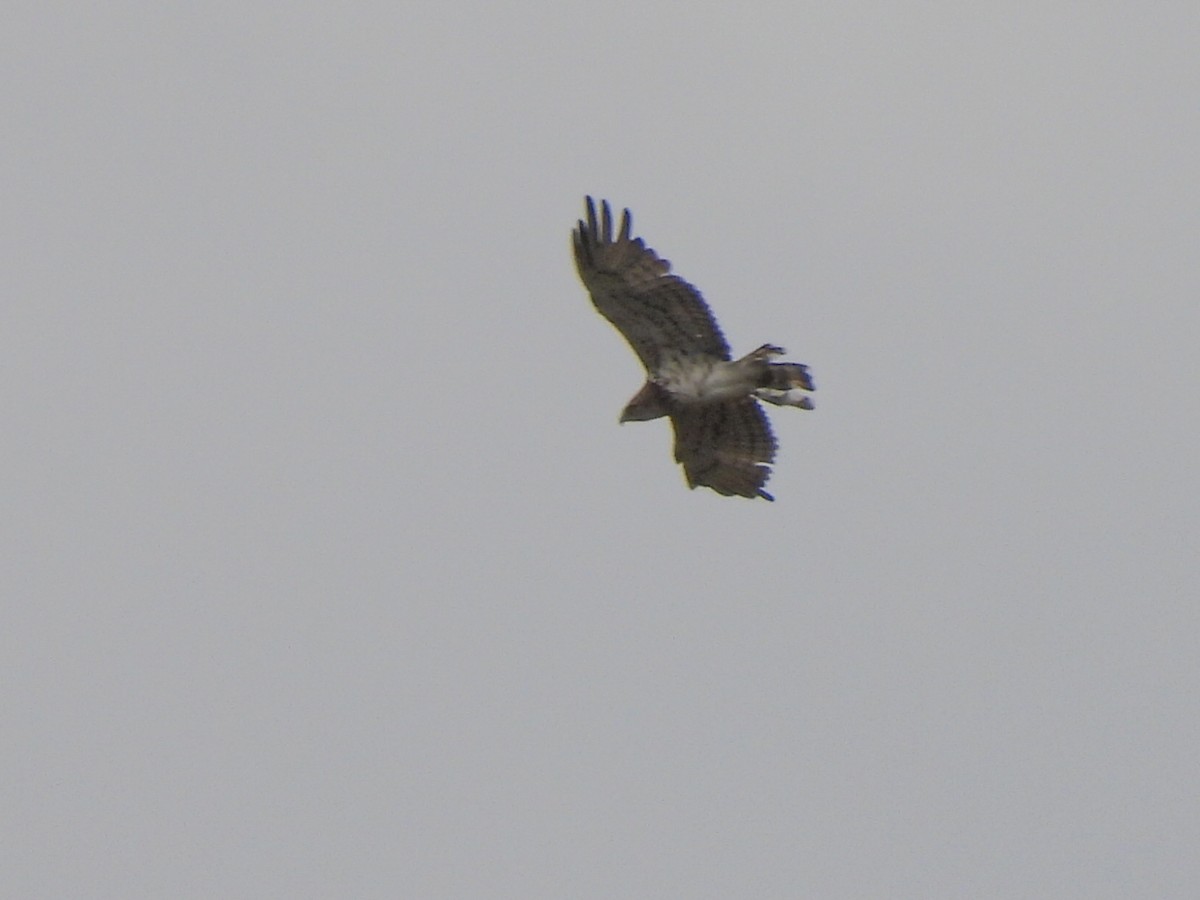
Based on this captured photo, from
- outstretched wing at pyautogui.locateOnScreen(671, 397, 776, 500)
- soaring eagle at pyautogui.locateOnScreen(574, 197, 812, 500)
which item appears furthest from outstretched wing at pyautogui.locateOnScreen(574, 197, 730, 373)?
outstretched wing at pyautogui.locateOnScreen(671, 397, 776, 500)

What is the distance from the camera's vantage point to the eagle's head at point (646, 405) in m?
19.5

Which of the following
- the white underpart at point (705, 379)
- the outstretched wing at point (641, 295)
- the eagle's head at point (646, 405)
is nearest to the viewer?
the outstretched wing at point (641, 295)

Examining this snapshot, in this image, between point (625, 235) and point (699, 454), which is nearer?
point (625, 235)

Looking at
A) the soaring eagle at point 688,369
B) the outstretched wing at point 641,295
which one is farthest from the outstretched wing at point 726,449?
the outstretched wing at point 641,295

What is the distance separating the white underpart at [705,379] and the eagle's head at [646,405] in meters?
0.08

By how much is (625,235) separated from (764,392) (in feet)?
5.03

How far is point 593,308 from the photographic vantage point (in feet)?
62.6

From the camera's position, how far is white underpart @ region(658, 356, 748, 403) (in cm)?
1909

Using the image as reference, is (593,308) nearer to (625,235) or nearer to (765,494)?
(625,235)

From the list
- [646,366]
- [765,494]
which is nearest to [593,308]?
[646,366]

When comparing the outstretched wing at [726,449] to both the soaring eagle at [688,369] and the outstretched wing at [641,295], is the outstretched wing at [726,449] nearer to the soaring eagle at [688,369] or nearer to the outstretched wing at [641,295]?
the soaring eagle at [688,369]

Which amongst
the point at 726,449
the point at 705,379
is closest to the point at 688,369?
the point at 705,379

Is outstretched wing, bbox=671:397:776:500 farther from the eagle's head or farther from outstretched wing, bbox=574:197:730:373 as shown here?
outstretched wing, bbox=574:197:730:373

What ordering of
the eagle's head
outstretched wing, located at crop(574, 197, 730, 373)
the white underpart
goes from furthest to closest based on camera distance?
the eagle's head < the white underpart < outstretched wing, located at crop(574, 197, 730, 373)
